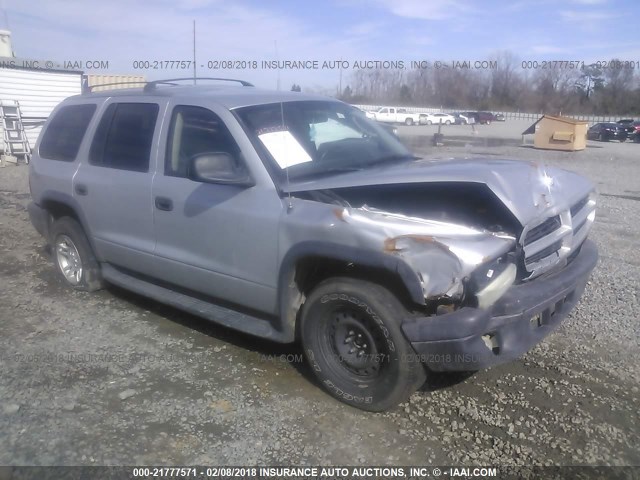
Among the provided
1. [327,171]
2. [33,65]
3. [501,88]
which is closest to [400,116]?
[501,88]

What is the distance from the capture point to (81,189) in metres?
5.04

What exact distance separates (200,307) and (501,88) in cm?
2331

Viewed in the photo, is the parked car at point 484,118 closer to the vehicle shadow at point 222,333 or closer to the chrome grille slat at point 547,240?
the vehicle shadow at point 222,333

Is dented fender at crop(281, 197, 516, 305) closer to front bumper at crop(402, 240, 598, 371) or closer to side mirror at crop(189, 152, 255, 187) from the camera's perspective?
front bumper at crop(402, 240, 598, 371)

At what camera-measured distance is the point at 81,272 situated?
546cm

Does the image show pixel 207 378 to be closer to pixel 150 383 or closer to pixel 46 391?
pixel 150 383

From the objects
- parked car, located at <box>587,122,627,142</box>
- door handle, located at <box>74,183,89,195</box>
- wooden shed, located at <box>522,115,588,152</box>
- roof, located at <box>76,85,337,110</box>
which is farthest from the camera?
parked car, located at <box>587,122,627,142</box>

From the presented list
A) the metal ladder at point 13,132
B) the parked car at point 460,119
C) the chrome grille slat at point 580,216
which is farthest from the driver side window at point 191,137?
the parked car at point 460,119

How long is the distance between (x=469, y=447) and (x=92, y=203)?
364 centimetres

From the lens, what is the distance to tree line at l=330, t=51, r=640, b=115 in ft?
55.1

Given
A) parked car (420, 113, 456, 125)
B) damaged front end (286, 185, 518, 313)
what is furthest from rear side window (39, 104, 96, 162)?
parked car (420, 113, 456, 125)

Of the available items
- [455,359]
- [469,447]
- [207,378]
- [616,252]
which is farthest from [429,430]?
[616,252]

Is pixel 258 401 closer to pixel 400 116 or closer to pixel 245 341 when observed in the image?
pixel 245 341

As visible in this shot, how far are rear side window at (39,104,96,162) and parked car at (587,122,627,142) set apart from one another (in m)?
34.5
